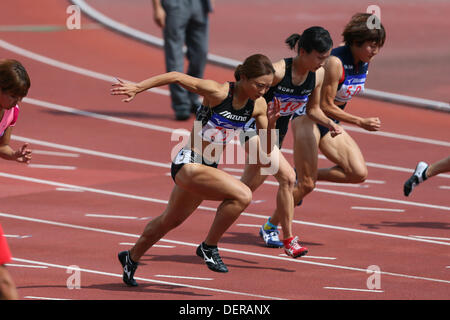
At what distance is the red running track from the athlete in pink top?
1132 millimetres

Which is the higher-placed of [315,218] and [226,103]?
[226,103]

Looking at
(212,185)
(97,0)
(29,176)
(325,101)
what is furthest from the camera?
(97,0)

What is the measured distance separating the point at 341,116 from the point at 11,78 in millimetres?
3759

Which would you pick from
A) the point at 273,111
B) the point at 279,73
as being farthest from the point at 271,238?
the point at 273,111

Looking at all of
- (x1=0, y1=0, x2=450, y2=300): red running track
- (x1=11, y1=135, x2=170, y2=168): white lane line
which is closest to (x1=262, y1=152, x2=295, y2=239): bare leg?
(x1=0, y1=0, x2=450, y2=300): red running track

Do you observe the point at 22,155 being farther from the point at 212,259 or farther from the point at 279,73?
the point at 279,73

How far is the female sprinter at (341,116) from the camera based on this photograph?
996cm

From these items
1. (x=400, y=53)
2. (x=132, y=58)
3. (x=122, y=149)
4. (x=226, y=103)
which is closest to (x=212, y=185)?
(x=226, y=103)

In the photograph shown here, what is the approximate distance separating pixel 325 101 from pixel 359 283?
1974 mm

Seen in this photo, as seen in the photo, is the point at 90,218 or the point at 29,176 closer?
the point at 90,218

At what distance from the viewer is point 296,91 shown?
31.4 ft

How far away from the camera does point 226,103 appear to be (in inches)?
336

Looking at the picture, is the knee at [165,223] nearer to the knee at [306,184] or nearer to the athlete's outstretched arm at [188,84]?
the athlete's outstretched arm at [188,84]
